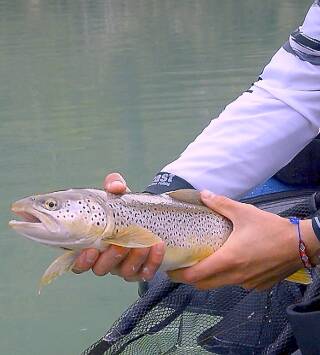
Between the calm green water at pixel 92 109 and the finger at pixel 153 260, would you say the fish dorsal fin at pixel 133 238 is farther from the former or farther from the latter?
the calm green water at pixel 92 109

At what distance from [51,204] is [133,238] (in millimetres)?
148

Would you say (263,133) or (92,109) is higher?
(263,133)

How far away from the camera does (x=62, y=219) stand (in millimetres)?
1473

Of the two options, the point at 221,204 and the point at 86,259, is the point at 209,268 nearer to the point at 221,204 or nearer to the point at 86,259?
the point at 221,204

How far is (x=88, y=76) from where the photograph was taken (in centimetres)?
811

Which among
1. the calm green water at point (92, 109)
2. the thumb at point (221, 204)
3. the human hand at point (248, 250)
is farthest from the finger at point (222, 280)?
the calm green water at point (92, 109)

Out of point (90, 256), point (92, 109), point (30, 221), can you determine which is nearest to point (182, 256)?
point (90, 256)

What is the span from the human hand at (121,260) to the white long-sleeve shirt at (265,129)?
0.92 ft

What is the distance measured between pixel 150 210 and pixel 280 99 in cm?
42

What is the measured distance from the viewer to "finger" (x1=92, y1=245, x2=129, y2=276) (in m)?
1.55

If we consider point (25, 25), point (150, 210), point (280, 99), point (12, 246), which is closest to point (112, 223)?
point (150, 210)

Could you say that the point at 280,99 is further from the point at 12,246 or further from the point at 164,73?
the point at 164,73

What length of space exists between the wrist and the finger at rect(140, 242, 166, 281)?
26 cm

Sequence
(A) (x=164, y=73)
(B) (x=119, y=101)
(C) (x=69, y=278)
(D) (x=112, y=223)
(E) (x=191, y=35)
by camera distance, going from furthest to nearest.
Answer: (E) (x=191, y=35) < (A) (x=164, y=73) < (B) (x=119, y=101) < (C) (x=69, y=278) < (D) (x=112, y=223)
